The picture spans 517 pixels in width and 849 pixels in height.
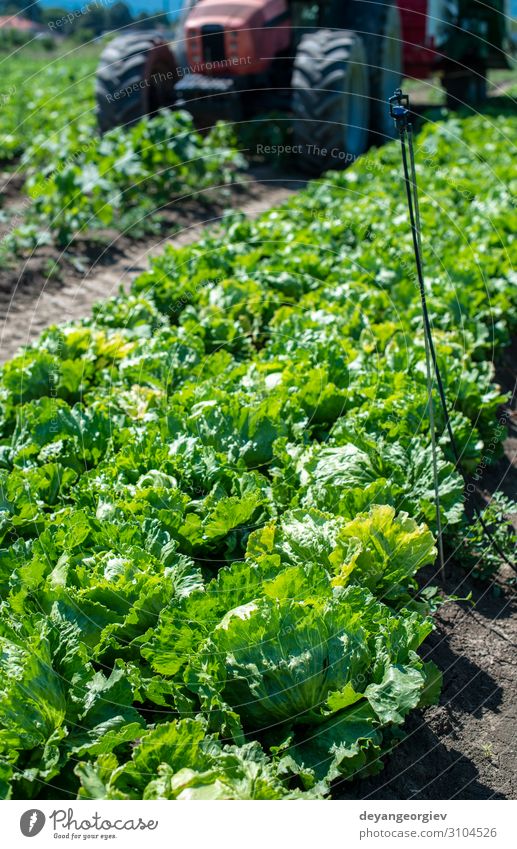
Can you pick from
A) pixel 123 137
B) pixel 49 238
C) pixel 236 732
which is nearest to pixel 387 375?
pixel 236 732

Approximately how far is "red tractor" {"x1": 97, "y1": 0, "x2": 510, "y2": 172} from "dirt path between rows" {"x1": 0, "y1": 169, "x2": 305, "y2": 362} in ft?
4.83

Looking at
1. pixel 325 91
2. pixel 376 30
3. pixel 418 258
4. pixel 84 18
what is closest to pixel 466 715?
pixel 418 258

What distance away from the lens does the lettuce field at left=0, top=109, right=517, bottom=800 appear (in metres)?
3.16

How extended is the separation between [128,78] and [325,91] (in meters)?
2.48

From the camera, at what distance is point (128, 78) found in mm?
11875

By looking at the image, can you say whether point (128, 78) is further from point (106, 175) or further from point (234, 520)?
point (234, 520)

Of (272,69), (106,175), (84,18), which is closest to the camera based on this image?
(106,175)

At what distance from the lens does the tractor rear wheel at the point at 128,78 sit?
11875 mm

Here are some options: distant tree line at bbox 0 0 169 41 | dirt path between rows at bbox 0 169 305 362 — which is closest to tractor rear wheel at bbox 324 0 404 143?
dirt path between rows at bbox 0 169 305 362

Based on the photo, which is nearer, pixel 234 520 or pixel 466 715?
pixel 466 715

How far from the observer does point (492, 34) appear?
58.7ft

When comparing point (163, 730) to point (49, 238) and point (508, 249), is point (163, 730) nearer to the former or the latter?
point (508, 249)

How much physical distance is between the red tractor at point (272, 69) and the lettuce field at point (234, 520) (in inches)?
186

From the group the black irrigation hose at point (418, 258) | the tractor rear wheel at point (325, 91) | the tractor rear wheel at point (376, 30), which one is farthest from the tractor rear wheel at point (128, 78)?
the black irrigation hose at point (418, 258)
